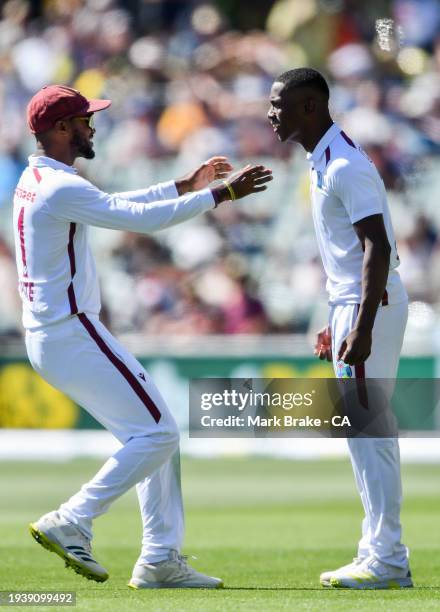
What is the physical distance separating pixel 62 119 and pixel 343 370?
1.64 meters

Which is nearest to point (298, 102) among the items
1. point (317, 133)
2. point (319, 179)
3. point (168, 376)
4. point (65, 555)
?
point (317, 133)

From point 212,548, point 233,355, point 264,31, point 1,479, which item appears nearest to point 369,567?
point 212,548

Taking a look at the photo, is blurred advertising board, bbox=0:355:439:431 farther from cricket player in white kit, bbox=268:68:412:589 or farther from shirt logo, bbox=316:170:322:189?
shirt logo, bbox=316:170:322:189

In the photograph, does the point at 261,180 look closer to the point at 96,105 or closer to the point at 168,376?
the point at 96,105

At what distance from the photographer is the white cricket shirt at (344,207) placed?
5.59 meters

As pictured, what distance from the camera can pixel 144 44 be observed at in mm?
16844

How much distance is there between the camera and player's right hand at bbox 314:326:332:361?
6.12 metres

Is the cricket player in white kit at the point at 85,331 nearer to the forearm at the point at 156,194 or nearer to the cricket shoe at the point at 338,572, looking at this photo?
the forearm at the point at 156,194

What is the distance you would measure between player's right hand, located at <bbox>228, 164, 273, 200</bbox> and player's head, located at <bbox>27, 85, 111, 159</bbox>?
2.17 feet

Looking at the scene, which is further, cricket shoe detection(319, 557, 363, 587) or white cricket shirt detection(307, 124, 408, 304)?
cricket shoe detection(319, 557, 363, 587)

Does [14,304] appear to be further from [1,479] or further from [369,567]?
[369,567]

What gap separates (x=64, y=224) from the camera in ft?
18.4

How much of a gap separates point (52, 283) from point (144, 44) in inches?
461

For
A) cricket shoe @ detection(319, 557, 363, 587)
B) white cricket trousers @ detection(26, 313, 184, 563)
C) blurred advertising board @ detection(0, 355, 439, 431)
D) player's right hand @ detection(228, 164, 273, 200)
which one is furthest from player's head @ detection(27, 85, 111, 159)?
blurred advertising board @ detection(0, 355, 439, 431)
